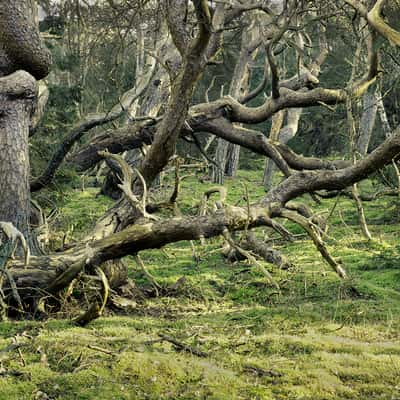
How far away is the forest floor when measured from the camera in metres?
5.32

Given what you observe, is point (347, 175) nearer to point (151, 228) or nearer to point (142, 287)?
point (151, 228)

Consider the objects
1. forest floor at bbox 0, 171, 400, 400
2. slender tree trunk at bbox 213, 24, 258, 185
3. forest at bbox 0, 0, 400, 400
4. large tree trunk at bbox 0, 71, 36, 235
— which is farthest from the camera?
→ slender tree trunk at bbox 213, 24, 258, 185

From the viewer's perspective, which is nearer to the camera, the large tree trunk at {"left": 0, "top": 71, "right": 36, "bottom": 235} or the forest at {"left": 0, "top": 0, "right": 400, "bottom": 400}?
the forest at {"left": 0, "top": 0, "right": 400, "bottom": 400}

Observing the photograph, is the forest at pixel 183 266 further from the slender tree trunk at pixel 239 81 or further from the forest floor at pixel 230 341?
the slender tree trunk at pixel 239 81

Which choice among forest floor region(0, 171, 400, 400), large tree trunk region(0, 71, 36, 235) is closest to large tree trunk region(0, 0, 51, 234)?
A: large tree trunk region(0, 71, 36, 235)

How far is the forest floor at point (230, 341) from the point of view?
532cm

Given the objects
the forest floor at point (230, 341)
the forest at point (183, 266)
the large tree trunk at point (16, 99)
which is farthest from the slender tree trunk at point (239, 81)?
the large tree trunk at point (16, 99)

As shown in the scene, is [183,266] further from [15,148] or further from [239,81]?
[239,81]

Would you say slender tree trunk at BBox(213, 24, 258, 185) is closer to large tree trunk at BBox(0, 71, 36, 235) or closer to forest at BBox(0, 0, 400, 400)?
forest at BBox(0, 0, 400, 400)

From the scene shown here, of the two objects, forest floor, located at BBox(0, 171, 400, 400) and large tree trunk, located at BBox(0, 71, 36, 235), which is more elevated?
large tree trunk, located at BBox(0, 71, 36, 235)

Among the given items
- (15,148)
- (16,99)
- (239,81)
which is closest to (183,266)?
(15,148)

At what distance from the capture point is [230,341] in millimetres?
6719

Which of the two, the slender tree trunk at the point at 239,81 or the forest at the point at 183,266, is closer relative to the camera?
the forest at the point at 183,266

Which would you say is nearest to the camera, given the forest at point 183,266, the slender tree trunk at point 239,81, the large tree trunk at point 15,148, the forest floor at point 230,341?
the forest floor at point 230,341
